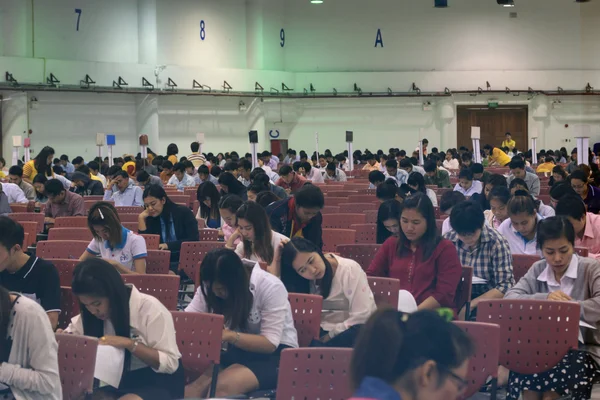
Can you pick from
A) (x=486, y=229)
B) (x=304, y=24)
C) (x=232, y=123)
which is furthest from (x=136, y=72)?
(x=486, y=229)

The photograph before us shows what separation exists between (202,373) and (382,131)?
1076 inches

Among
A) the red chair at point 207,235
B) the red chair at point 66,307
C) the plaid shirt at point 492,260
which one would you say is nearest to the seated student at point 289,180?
the red chair at point 207,235

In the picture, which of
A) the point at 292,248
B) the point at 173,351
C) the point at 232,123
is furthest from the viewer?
the point at 232,123

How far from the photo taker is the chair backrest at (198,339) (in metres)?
4.87

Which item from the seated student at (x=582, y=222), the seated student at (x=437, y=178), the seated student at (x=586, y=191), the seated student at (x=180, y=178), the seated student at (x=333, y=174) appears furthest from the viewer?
the seated student at (x=333, y=174)

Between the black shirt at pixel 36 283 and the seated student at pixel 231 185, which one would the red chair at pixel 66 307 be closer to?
the black shirt at pixel 36 283

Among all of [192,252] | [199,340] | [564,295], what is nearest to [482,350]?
[564,295]

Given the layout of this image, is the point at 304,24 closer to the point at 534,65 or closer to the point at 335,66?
the point at 335,66

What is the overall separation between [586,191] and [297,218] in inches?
140

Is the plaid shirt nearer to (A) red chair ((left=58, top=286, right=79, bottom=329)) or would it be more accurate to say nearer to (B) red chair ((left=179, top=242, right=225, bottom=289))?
(B) red chair ((left=179, top=242, right=225, bottom=289))

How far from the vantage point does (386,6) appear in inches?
1260

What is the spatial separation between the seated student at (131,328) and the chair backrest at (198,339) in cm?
17

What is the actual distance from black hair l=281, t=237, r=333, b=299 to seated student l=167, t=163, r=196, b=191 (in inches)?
418

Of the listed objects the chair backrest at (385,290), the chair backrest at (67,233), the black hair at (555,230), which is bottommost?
the chair backrest at (385,290)
